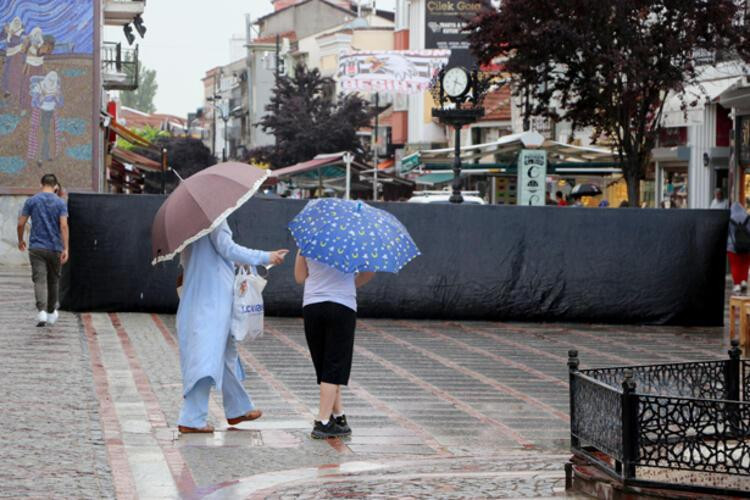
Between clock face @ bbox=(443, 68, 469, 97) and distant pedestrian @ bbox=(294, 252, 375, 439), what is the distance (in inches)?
705

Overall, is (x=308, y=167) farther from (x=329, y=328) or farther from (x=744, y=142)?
(x=329, y=328)

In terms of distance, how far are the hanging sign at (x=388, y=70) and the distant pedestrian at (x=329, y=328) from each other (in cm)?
2948

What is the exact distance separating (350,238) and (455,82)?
18.5 m

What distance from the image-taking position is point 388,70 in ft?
135

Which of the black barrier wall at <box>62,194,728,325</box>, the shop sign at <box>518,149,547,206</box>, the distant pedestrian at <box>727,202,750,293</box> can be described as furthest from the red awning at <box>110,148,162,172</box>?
the black barrier wall at <box>62,194,728,325</box>

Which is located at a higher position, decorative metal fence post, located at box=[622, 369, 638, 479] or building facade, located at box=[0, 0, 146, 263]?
building facade, located at box=[0, 0, 146, 263]

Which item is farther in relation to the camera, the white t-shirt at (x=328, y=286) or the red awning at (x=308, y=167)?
the red awning at (x=308, y=167)

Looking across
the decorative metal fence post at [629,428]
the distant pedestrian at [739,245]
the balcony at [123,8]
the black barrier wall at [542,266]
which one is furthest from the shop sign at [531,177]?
the decorative metal fence post at [629,428]

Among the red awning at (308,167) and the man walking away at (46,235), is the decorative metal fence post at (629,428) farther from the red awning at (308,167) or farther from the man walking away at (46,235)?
the red awning at (308,167)

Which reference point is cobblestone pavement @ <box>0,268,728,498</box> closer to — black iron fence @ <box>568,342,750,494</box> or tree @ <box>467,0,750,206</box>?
black iron fence @ <box>568,342,750,494</box>

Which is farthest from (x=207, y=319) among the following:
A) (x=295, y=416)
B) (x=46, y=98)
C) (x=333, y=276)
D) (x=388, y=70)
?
(x=388, y=70)

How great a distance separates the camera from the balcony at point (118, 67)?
45625 millimetres

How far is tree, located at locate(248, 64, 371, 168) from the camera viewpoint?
7556cm

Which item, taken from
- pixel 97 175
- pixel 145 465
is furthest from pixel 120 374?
pixel 97 175
